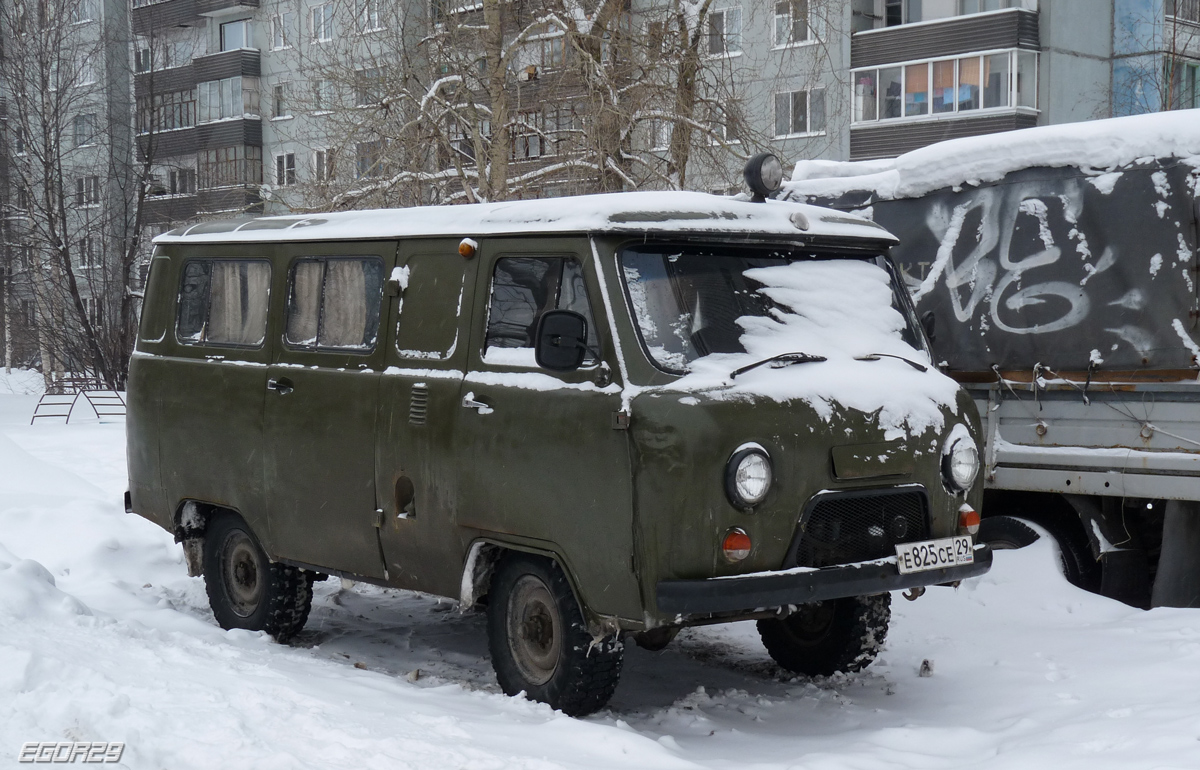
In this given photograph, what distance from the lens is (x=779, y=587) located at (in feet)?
19.0

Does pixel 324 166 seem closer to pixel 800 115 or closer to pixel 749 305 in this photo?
pixel 749 305

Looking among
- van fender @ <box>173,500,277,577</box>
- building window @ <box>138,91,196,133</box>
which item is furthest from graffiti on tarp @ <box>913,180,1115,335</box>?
building window @ <box>138,91,196,133</box>

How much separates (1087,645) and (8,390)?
124 feet

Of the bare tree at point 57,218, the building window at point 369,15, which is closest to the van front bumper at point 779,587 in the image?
the building window at point 369,15

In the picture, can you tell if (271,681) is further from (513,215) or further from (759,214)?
(759,214)

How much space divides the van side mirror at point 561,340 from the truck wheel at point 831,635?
194 centimetres

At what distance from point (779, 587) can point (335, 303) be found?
3.10 m

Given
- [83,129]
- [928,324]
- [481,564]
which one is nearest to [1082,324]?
[928,324]

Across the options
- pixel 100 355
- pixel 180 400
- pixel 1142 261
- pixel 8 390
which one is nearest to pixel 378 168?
pixel 180 400

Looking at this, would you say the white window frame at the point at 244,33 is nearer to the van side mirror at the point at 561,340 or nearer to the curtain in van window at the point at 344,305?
the curtain in van window at the point at 344,305

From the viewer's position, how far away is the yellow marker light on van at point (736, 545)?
5.76m

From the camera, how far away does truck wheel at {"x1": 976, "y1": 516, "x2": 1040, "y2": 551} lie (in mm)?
8727

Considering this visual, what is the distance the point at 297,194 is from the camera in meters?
21.6

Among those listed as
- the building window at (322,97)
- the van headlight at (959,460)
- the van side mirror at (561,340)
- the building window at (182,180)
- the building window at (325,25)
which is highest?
the building window at (182,180)
